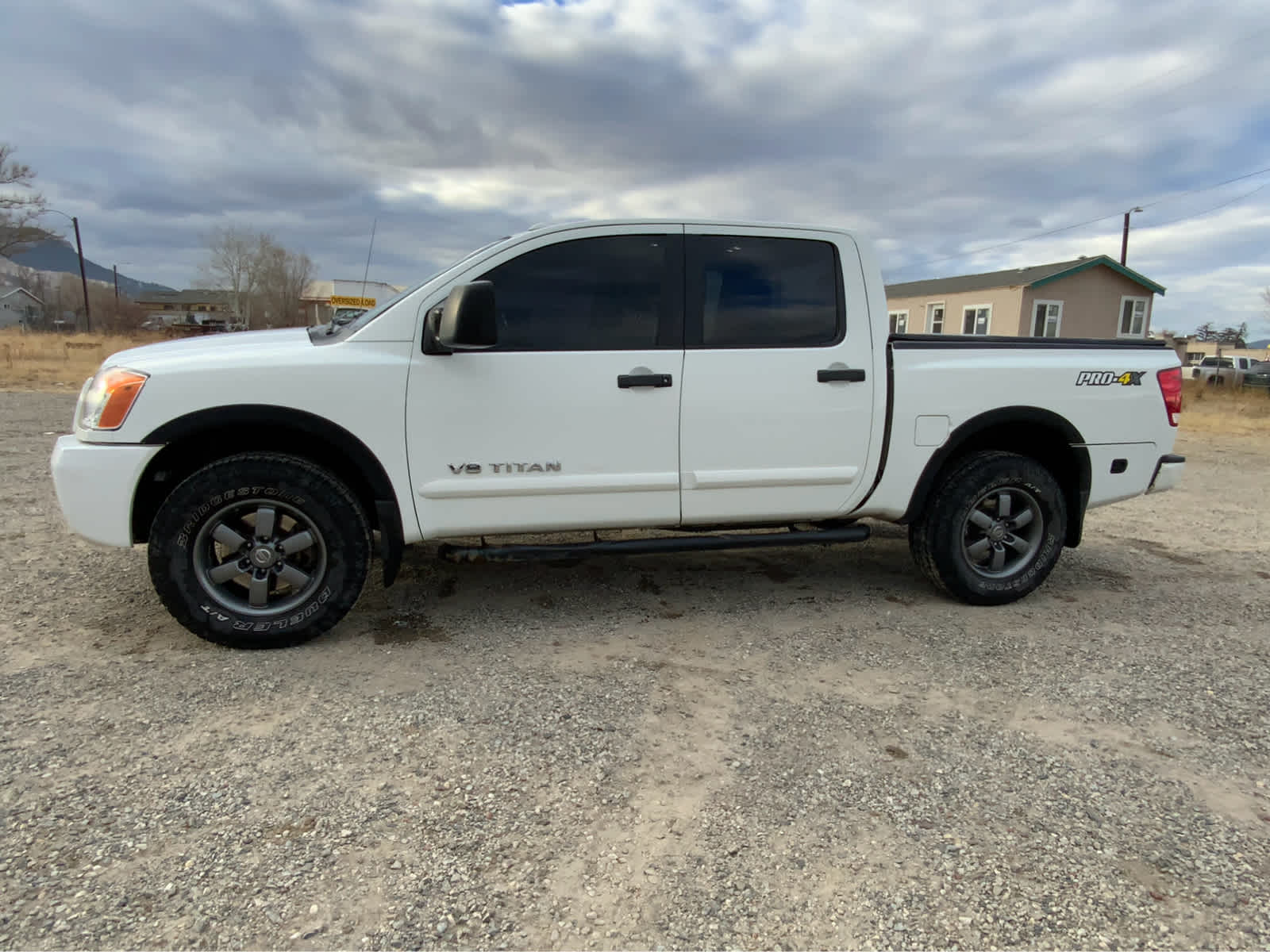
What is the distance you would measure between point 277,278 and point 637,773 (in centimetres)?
5946

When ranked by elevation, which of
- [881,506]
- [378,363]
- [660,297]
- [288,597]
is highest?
[660,297]

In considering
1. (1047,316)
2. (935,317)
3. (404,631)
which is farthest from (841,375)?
(935,317)

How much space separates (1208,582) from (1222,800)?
3.00m

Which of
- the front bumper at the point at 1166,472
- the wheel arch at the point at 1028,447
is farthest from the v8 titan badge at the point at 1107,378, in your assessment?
the front bumper at the point at 1166,472

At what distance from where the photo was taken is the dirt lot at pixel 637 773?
1.99 m

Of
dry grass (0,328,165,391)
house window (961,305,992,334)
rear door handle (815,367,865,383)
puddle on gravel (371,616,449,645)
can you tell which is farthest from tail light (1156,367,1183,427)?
house window (961,305,992,334)

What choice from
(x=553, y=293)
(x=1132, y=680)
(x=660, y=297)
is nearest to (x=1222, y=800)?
(x=1132, y=680)

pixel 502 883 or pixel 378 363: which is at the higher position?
pixel 378 363

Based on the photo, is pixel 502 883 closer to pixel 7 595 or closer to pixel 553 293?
pixel 553 293

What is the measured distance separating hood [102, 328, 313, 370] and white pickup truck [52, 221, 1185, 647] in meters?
0.02

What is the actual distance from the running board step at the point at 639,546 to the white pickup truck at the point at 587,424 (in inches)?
0.7

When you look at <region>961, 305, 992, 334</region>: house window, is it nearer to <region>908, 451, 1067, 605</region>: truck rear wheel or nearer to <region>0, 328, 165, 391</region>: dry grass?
<region>0, 328, 165, 391</region>: dry grass

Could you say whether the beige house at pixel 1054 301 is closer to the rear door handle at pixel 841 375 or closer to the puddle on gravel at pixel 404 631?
the rear door handle at pixel 841 375

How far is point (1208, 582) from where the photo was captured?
498cm
